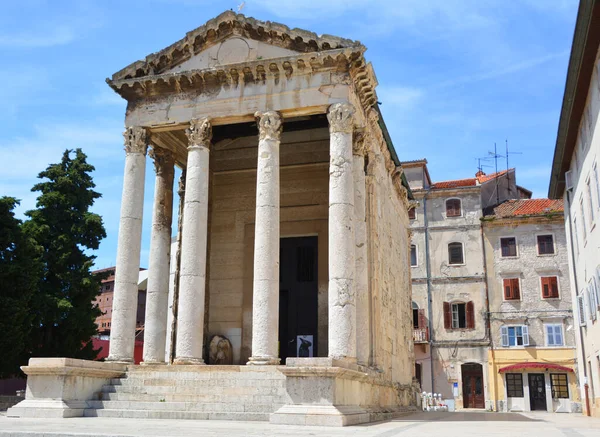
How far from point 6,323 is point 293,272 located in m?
10.3

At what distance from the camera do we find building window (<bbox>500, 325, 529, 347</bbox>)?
4116 cm

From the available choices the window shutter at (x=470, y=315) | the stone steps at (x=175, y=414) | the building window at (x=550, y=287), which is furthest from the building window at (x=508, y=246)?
the stone steps at (x=175, y=414)

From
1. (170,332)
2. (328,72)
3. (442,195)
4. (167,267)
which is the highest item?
(442,195)

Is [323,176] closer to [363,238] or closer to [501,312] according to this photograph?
[363,238]

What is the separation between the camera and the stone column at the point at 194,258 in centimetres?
1748

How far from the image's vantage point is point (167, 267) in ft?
69.4

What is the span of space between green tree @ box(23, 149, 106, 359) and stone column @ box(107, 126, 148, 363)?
807 cm

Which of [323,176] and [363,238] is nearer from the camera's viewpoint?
[363,238]

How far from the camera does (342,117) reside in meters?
18.0

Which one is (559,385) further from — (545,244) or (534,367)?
(545,244)

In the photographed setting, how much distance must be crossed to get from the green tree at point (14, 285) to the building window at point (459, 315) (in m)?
27.5

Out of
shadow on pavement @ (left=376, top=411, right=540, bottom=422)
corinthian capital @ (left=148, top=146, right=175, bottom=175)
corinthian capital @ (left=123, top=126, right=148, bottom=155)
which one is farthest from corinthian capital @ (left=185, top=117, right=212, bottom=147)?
shadow on pavement @ (left=376, top=411, right=540, bottom=422)

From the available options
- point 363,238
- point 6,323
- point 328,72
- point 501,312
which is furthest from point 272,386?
point 501,312

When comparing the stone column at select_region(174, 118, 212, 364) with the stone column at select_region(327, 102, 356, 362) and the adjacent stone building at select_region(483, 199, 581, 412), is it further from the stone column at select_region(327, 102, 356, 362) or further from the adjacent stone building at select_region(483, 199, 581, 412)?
the adjacent stone building at select_region(483, 199, 581, 412)
